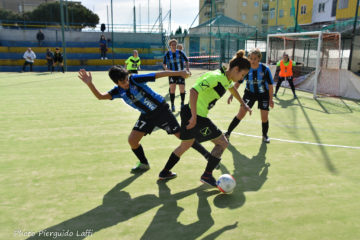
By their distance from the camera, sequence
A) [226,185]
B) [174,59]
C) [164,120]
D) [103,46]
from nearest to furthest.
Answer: [226,185]
[164,120]
[174,59]
[103,46]

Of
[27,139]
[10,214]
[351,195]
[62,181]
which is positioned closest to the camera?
[10,214]

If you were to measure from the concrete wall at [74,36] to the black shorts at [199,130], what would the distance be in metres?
30.7

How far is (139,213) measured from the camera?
11.5 ft

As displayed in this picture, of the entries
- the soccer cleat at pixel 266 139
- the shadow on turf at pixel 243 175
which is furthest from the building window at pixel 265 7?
the shadow on turf at pixel 243 175

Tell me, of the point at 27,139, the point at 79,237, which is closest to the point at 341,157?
the point at 79,237

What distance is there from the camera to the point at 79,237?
10.0 feet

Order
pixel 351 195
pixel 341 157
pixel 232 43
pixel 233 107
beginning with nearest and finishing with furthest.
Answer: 1. pixel 351 195
2. pixel 341 157
3. pixel 233 107
4. pixel 232 43

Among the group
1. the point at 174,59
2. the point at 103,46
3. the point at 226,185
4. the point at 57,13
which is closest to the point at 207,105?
the point at 226,185

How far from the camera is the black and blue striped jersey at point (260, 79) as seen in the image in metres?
6.18

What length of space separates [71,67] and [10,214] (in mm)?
27627

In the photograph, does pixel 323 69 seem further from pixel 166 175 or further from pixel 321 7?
pixel 321 7

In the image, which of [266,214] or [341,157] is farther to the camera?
[341,157]

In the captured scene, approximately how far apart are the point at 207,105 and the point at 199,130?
340 millimetres

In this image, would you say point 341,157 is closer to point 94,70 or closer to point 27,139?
point 27,139
